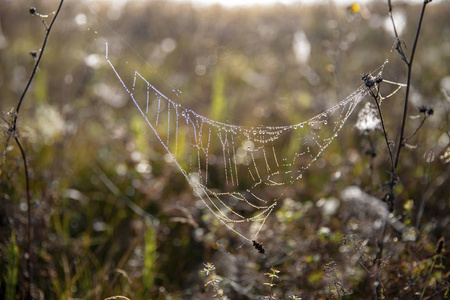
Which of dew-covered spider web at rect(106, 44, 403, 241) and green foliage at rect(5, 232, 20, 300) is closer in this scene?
green foliage at rect(5, 232, 20, 300)

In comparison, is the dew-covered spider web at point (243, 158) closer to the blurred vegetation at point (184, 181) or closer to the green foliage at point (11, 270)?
the blurred vegetation at point (184, 181)

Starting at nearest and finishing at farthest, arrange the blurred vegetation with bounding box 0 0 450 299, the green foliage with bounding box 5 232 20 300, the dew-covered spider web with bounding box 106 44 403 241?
the green foliage with bounding box 5 232 20 300 < the blurred vegetation with bounding box 0 0 450 299 < the dew-covered spider web with bounding box 106 44 403 241

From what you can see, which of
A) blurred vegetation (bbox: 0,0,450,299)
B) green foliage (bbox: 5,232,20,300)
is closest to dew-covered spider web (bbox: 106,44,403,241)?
blurred vegetation (bbox: 0,0,450,299)

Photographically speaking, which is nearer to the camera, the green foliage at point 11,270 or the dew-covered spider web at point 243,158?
the green foliage at point 11,270

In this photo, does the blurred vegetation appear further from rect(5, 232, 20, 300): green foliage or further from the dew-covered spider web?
the dew-covered spider web

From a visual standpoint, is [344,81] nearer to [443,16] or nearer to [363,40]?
[363,40]

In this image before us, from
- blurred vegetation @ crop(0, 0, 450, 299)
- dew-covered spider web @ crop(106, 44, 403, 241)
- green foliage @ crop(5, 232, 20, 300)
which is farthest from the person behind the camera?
dew-covered spider web @ crop(106, 44, 403, 241)

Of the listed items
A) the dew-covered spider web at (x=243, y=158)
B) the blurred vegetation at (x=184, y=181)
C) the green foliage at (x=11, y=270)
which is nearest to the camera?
the green foliage at (x=11, y=270)

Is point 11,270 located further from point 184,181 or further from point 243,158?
point 243,158

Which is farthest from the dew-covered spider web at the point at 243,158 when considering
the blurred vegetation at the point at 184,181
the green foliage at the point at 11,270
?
the green foliage at the point at 11,270
